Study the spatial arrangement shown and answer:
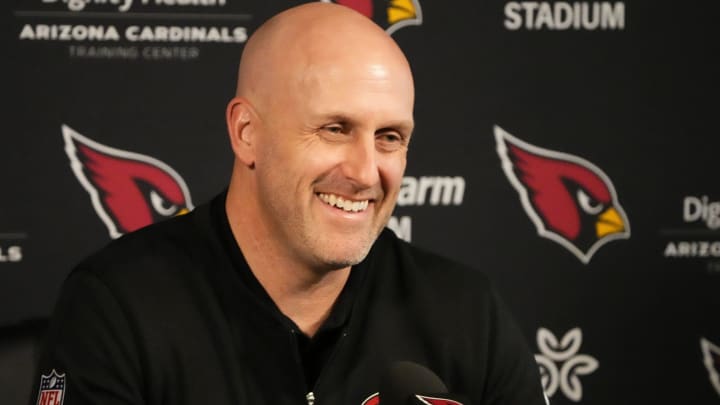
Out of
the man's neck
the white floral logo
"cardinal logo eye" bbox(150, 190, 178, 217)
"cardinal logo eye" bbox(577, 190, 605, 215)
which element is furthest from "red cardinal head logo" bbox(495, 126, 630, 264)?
the man's neck

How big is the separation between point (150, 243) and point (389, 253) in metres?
0.38

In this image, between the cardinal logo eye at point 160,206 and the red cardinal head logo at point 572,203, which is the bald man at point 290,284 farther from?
the red cardinal head logo at point 572,203

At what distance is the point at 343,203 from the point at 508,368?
38cm

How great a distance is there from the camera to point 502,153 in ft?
8.58

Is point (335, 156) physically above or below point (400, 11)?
below

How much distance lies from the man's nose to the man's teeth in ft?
0.12

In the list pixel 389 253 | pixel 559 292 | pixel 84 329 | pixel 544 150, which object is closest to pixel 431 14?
pixel 544 150

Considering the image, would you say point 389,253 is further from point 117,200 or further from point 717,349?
point 717,349

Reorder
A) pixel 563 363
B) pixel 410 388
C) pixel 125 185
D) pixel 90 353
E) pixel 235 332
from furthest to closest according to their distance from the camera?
pixel 563 363 → pixel 125 185 → pixel 235 332 → pixel 90 353 → pixel 410 388

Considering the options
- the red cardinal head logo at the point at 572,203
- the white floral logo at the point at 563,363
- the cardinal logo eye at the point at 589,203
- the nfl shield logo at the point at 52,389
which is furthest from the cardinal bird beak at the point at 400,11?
the nfl shield logo at the point at 52,389

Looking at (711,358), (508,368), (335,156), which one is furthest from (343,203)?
(711,358)

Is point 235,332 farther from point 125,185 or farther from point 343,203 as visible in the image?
point 125,185

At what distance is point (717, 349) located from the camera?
271 cm

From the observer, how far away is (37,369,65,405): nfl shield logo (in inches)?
57.7
